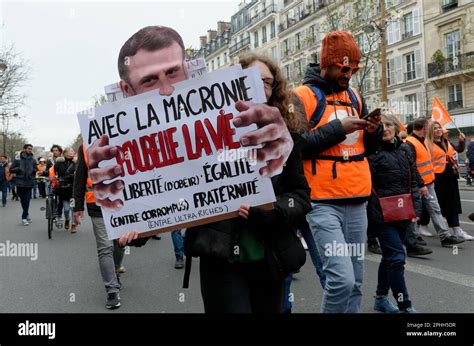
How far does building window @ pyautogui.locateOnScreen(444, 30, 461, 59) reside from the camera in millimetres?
30078

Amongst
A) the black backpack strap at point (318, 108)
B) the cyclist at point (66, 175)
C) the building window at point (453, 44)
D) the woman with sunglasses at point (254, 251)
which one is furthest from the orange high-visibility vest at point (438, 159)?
the building window at point (453, 44)

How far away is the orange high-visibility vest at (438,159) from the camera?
24.7ft

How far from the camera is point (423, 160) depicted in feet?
23.0

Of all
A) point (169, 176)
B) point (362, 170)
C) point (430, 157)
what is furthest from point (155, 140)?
point (430, 157)

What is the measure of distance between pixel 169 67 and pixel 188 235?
732 millimetres

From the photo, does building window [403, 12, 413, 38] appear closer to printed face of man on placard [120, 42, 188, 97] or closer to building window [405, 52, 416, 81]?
building window [405, 52, 416, 81]

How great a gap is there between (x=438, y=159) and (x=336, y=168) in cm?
543

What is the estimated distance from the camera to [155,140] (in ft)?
6.92

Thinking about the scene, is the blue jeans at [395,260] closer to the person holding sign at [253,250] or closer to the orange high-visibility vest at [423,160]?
the person holding sign at [253,250]

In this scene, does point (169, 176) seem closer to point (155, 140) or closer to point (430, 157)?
point (155, 140)

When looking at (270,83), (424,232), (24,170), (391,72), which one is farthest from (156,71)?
(391,72)

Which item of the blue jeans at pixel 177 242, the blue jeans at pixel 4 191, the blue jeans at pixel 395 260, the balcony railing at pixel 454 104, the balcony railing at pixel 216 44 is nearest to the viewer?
the blue jeans at pixel 395 260

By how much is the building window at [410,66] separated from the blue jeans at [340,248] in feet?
111

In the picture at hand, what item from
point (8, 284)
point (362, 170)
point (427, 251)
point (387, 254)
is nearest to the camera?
point (362, 170)
